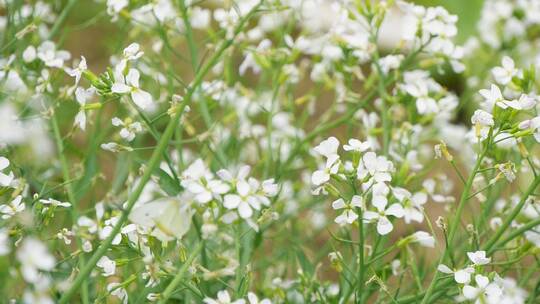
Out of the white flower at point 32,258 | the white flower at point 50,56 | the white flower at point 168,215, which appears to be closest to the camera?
the white flower at point 32,258

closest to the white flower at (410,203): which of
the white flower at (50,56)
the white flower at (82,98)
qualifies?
Answer: the white flower at (82,98)

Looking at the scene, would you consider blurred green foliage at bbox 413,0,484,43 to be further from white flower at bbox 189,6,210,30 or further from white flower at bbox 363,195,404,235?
white flower at bbox 363,195,404,235

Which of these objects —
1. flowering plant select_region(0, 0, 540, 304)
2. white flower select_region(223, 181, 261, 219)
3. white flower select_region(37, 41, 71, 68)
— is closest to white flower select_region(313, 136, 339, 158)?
flowering plant select_region(0, 0, 540, 304)

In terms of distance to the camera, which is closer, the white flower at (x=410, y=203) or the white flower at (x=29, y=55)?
the white flower at (x=410, y=203)

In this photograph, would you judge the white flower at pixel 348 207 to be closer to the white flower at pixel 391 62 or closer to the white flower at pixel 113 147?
the white flower at pixel 113 147

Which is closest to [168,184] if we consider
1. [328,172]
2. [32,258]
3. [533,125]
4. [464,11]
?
[328,172]

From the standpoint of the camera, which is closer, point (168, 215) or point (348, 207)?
point (168, 215)

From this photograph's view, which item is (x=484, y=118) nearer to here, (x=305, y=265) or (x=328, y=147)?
(x=328, y=147)

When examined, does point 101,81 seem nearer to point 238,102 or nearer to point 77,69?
point 77,69
